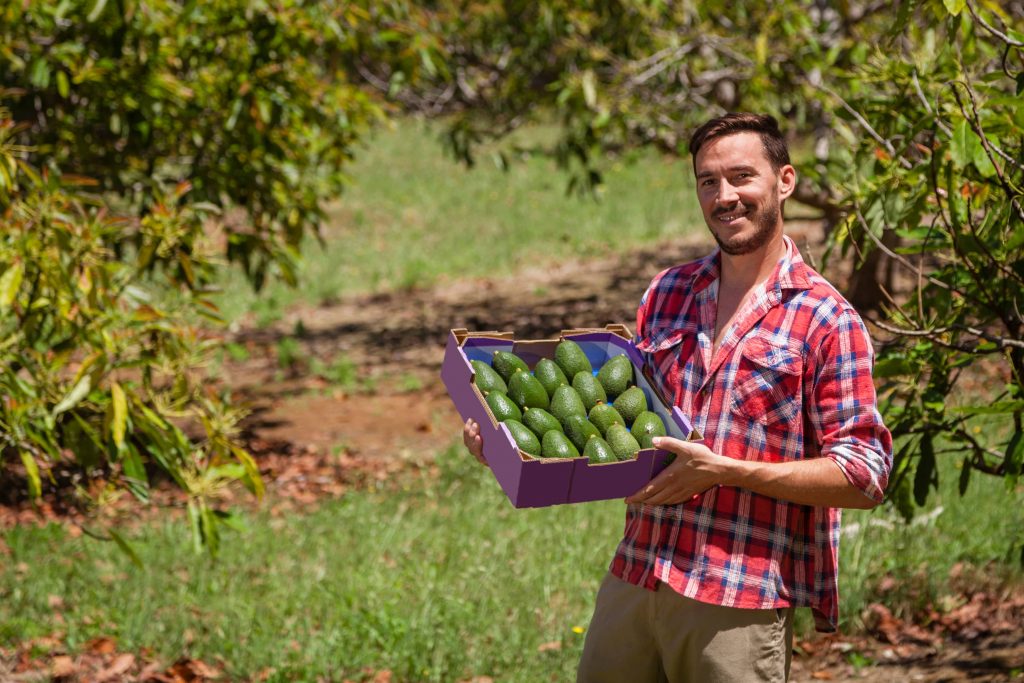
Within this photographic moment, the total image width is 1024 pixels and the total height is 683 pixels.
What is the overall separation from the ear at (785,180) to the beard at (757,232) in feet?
0.10

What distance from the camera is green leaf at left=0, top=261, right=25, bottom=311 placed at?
3.40 meters

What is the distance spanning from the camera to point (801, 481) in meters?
2.10

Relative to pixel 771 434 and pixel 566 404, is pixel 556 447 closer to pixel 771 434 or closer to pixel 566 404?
pixel 566 404

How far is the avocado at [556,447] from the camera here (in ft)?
7.17

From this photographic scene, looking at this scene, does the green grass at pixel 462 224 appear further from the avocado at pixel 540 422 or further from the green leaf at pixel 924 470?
the avocado at pixel 540 422

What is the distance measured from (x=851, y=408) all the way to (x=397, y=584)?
9.17 ft

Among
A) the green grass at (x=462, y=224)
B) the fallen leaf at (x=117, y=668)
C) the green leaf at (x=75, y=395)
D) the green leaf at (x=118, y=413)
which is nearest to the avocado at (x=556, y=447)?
the green leaf at (x=118, y=413)

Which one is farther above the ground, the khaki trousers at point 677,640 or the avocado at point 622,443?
the avocado at point 622,443

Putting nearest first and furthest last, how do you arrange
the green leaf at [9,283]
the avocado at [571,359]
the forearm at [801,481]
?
1. the forearm at [801,481]
2. the avocado at [571,359]
3. the green leaf at [9,283]

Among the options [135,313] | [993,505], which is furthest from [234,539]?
[993,505]

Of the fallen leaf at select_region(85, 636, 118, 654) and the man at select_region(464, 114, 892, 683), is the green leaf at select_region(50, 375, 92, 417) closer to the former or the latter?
the fallen leaf at select_region(85, 636, 118, 654)

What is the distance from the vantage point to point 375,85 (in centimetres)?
870

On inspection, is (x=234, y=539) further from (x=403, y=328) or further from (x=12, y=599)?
(x=403, y=328)

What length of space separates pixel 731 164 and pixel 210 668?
2.93 metres
